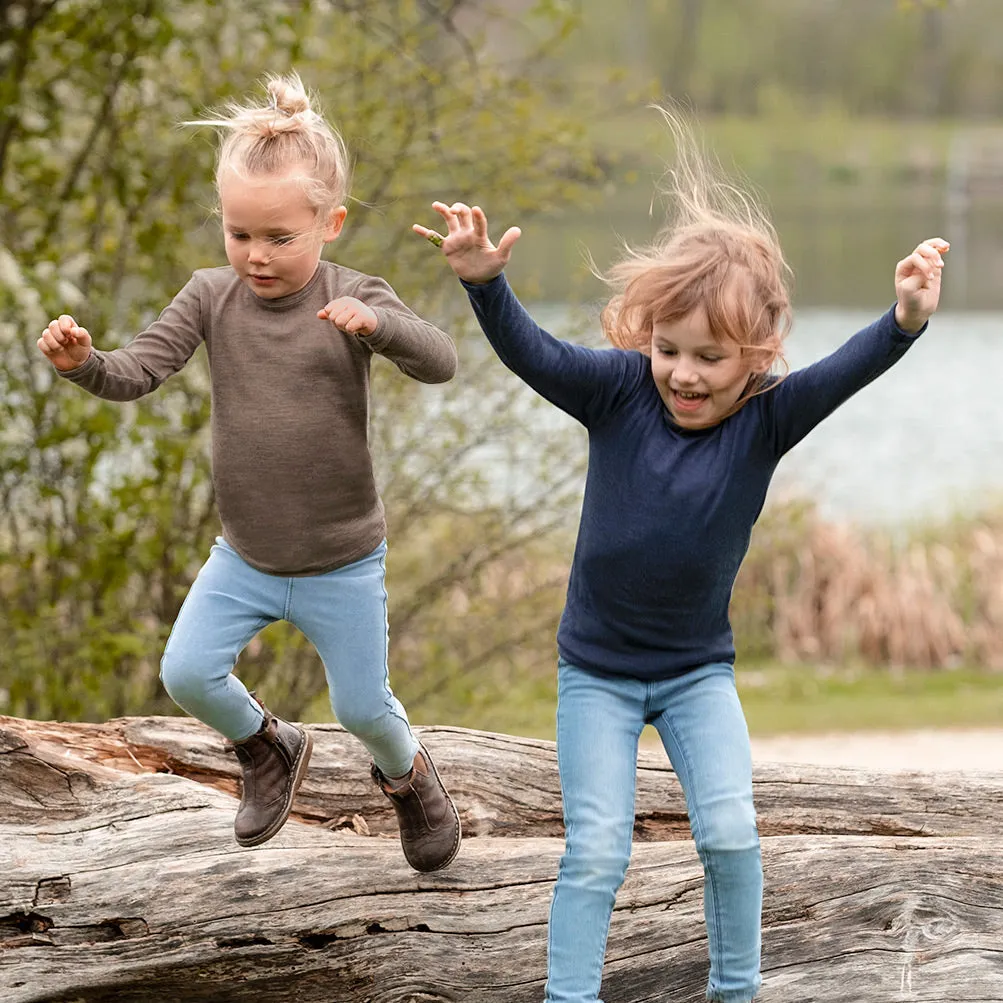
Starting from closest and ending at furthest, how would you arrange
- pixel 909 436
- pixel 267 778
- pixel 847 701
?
pixel 267 778 < pixel 847 701 < pixel 909 436

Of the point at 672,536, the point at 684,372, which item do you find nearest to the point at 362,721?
the point at 672,536

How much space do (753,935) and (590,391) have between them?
45.2 inches

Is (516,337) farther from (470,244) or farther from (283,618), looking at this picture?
(283,618)

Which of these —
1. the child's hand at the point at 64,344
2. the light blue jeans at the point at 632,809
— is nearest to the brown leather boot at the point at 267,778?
the light blue jeans at the point at 632,809

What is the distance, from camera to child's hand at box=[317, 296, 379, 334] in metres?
2.63

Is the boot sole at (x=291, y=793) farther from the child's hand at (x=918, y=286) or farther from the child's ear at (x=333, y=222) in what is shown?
the child's hand at (x=918, y=286)

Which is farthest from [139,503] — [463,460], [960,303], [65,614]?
[960,303]

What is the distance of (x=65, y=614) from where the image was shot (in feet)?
20.4

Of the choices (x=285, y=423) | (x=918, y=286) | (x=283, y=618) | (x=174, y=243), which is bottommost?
(x=283, y=618)

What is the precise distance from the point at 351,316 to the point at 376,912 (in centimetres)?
141

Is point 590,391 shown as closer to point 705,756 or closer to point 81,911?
point 705,756

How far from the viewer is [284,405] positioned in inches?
115

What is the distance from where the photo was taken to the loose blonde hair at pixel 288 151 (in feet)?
9.26

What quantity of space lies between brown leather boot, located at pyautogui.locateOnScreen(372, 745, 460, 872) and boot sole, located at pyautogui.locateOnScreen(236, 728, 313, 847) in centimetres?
17
